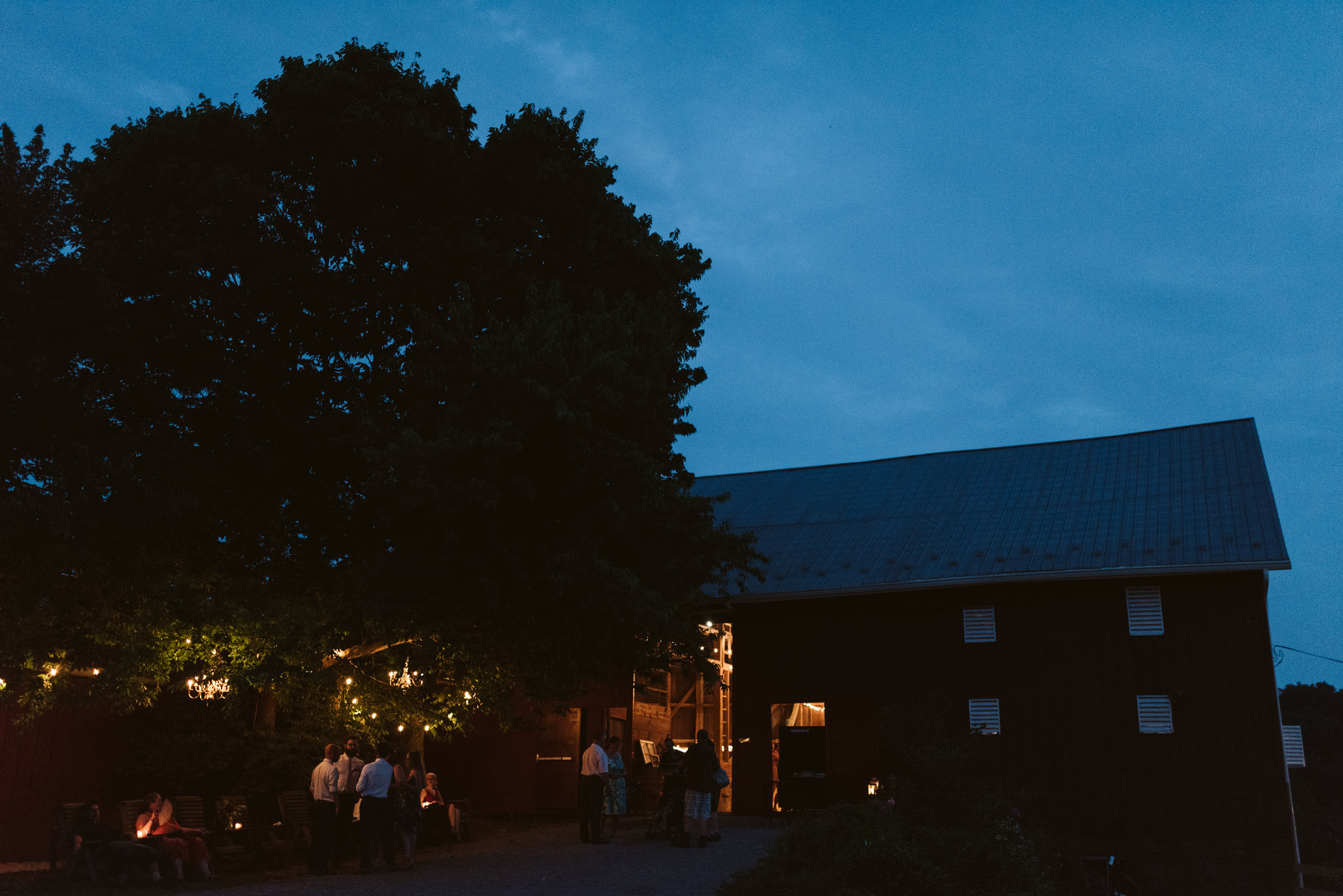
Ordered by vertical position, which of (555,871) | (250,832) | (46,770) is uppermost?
(46,770)

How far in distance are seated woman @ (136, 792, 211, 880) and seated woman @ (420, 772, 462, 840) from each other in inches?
154

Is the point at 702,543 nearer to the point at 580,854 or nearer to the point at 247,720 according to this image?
the point at 580,854

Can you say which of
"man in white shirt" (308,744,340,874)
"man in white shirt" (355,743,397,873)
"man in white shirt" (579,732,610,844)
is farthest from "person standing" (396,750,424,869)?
"man in white shirt" (579,732,610,844)

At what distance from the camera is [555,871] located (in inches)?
506

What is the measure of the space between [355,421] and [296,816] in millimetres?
6415

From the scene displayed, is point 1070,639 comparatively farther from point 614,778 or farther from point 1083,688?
point 614,778

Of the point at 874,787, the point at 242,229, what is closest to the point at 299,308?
the point at 242,229

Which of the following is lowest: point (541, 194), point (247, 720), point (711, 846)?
point (711, 846)

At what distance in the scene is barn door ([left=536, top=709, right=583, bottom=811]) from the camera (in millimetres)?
22891

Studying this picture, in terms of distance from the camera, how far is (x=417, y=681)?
55.7 feet

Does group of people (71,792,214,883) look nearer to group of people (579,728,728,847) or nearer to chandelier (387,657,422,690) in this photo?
chandelier (387,657,422,690)

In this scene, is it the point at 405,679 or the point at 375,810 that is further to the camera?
the point at 405,679

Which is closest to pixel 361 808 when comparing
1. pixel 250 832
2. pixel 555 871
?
pixel 555 871

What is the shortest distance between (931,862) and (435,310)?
10.5m
